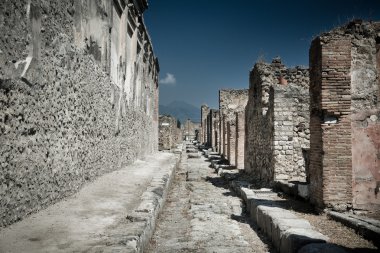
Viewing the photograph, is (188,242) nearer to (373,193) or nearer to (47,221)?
(47,221)

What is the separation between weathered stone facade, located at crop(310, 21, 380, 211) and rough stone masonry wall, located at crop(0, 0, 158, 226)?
4.14 meters

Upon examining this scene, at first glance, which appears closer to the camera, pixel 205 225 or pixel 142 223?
pixel 142 223

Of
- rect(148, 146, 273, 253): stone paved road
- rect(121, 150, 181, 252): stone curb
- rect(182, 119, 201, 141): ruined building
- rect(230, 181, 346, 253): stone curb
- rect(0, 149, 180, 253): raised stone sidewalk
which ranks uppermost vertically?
rect(182, 119, 201, 141): ruined building

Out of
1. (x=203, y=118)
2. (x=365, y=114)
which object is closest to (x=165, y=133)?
(x=203, y=118)

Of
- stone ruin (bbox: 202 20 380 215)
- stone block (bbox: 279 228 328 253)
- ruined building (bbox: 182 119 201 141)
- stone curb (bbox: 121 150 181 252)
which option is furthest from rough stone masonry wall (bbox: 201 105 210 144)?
stone block (bbox: 279 228 328 253)

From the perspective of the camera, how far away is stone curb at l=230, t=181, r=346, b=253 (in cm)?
348

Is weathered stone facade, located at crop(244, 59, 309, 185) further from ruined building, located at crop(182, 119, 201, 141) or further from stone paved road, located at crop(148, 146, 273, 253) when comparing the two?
ruined building, located at crop(182, 119, 201, 141)

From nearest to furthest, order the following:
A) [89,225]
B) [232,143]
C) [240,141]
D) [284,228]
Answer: [89,225], [284,228], [240,141], [232,143]

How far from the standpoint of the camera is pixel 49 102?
12.9 ft

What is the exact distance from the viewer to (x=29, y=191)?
11.1 ft

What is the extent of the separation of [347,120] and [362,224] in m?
1.82

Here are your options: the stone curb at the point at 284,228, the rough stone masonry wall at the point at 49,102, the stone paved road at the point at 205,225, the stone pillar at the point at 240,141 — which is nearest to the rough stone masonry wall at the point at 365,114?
the stone curb at the point at 284,228

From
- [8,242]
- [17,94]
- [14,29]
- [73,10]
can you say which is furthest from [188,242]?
A: [73,10]

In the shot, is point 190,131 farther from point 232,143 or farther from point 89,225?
point 89,225
